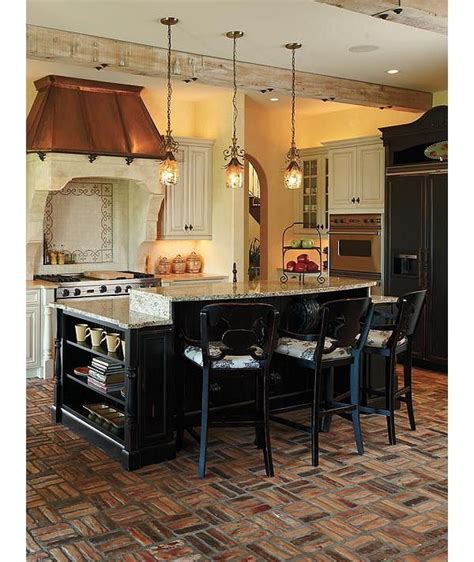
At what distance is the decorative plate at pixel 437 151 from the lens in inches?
252

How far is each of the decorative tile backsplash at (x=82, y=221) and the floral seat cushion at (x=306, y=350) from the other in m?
3.36

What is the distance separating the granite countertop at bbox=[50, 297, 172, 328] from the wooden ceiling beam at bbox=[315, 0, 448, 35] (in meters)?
1.99

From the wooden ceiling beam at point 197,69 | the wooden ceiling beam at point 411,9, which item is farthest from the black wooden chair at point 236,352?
the wooden ceiling beam at point 197,69

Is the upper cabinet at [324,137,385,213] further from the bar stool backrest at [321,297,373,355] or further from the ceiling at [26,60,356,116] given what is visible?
the bar stool backrest at [321,297,373,355]

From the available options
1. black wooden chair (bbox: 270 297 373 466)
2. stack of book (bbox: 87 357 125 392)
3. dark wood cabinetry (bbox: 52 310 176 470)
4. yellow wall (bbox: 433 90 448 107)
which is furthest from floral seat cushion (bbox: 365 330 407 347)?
yellow wall (bbox: 433 90 448 107)

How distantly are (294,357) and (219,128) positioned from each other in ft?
12.8

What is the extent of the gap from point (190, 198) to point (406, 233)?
7.75ft

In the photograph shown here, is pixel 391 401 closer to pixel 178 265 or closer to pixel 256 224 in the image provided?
pixel 178 265

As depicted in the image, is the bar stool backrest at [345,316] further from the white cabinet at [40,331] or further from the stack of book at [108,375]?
the white cabinet at [40,331]

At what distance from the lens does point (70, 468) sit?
3.85 m

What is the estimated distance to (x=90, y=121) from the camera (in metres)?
6.46

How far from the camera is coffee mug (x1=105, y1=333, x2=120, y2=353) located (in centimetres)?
420

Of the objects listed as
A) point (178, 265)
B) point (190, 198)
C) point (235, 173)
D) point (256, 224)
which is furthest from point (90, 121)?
point (256, 224)

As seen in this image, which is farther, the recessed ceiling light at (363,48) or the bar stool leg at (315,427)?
the recessed ceiling light at (363,48)
